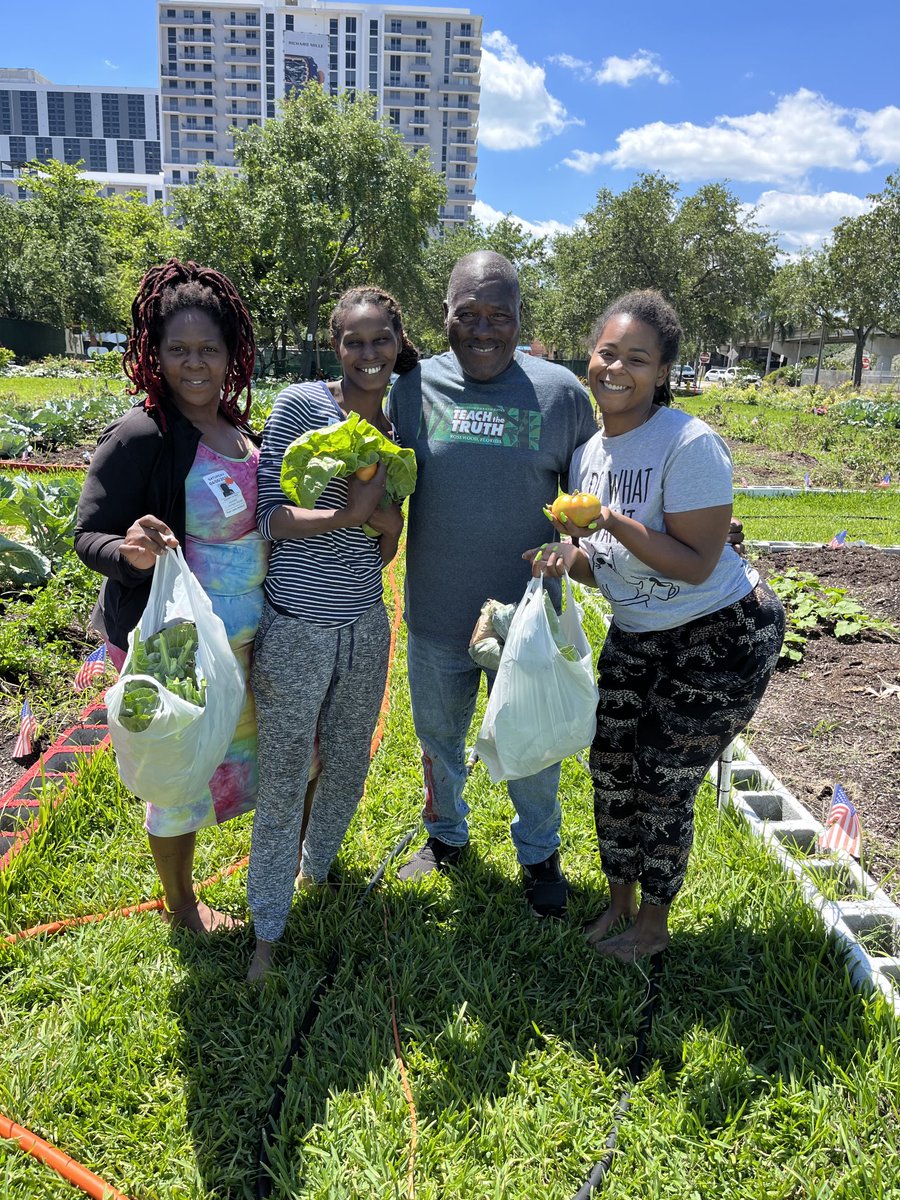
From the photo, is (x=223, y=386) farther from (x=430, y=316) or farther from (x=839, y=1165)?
(x=430, y=316)

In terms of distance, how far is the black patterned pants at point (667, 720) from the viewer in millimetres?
2256

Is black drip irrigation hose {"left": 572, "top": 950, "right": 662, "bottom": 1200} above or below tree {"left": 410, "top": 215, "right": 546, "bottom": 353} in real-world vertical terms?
below

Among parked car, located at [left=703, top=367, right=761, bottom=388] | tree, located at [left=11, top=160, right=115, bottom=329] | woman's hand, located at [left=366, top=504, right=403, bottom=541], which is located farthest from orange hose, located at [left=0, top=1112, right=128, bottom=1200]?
tree, located at [left=11, top=160, right=115, bottom=329]

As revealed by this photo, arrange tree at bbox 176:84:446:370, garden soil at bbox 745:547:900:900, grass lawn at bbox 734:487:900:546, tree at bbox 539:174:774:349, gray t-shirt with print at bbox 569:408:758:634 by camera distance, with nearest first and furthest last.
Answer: gray t-shirt with print at bbox 569:408:758:634
garden soil at bbox 745:547:900:900
grass lawn at bbox 734:487:900:546
tree at bbox 176:84:446:370
tree at bbox 539:174:774:349

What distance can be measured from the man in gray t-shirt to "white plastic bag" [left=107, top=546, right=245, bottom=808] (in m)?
0.77

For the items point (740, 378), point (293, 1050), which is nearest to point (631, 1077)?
point (293, 1050)

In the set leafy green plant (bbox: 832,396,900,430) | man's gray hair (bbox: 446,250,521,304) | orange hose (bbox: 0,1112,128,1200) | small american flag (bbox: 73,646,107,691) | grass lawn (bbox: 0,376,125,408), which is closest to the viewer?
orange hose (bbox: 0,1112,128,1200)

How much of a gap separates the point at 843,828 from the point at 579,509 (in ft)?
5.24

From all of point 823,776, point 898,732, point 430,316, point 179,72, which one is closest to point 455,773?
point 823,776

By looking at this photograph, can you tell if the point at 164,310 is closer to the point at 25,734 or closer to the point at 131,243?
the point at 25,734

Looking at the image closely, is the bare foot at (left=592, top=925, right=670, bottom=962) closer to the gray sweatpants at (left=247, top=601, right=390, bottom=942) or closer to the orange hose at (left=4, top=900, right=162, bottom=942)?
the gray sweatpants at (left=247, top=601, right=390, bottom=942)

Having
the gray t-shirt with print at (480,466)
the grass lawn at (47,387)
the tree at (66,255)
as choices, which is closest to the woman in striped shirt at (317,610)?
the gray t-shirt with print at (480,466)

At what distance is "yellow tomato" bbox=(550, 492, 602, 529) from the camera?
201 cm

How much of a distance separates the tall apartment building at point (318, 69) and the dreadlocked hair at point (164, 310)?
106m
